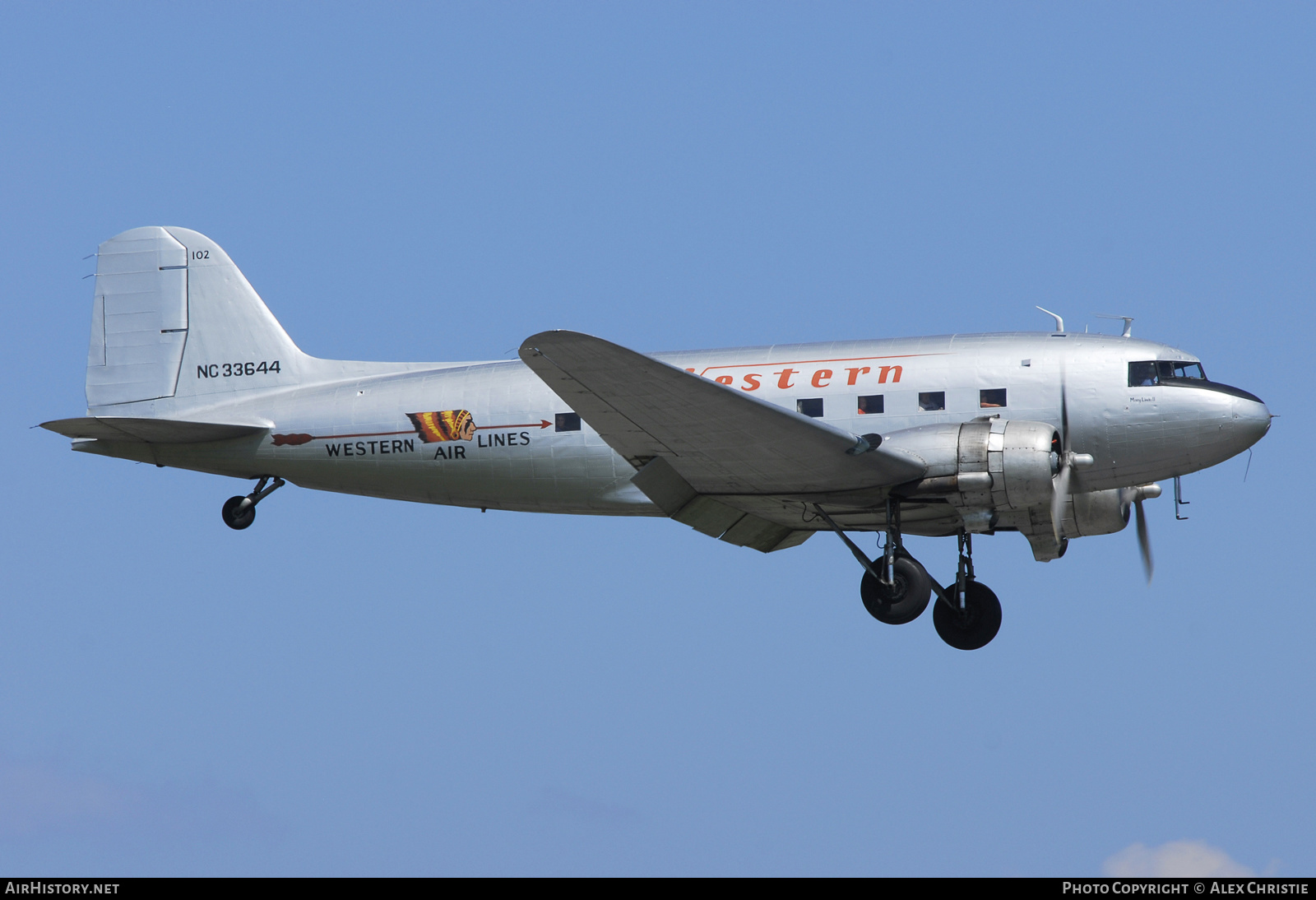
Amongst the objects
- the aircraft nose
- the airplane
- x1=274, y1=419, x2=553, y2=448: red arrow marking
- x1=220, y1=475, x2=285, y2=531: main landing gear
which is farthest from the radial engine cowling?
x1=220, y1=475, x2=285, y2=531: main landing gear

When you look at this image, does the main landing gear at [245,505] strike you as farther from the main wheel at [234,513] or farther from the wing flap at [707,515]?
the wing flap at [707,515]

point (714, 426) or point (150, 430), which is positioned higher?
point (150, 430)

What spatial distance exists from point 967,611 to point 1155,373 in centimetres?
372

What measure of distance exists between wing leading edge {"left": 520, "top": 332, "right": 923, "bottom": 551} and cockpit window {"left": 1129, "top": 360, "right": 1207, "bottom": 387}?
2.94 metres

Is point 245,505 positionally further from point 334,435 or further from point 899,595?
point 899,595

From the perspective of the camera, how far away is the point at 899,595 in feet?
58.1

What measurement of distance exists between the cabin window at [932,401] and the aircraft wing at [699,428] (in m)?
1.10

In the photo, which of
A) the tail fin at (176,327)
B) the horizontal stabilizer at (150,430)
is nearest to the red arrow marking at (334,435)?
the horizontal stabilizer at (150,430)

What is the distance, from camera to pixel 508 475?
19.4 metres

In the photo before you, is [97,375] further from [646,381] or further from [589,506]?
[646,381]

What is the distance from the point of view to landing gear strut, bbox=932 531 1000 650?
62.6 feet

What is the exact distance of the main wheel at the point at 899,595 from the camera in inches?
698

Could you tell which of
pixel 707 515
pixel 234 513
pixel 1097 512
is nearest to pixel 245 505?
pixel 234 513
